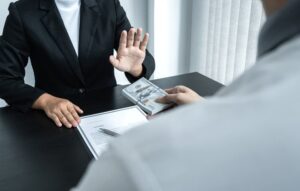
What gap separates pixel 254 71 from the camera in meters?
0.29

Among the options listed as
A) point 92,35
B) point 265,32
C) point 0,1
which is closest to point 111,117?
point 92,35

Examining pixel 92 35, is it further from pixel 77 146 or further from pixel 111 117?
pixel 77 146

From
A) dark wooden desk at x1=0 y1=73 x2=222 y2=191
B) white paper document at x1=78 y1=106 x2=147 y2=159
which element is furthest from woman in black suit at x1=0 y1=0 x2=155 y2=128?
white paper document at x1=78 y1=106 x2=147 y2=159

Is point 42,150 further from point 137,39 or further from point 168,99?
point 137,39

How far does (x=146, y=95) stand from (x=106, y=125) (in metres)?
0.21

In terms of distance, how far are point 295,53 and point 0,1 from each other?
187 cm

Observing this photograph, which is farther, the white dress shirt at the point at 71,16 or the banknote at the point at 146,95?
the white dress shirt at the point at 71,16

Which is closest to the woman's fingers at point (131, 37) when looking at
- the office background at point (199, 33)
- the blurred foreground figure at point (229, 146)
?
the office background at point (199, 33)

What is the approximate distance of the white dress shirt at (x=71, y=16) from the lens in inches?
54.6

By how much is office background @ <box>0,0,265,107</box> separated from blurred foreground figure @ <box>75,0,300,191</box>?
5.10 feet

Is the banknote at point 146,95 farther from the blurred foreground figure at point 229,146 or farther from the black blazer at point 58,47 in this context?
the blurred foreground figure at point 229,146

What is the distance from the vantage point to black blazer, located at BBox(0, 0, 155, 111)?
4.28ft

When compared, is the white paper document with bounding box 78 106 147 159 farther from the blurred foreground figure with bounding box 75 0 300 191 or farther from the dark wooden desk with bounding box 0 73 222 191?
the blurred foreground figure with bounding box 75 0 300 191

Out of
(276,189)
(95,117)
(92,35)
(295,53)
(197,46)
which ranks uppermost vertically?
(295,53)
